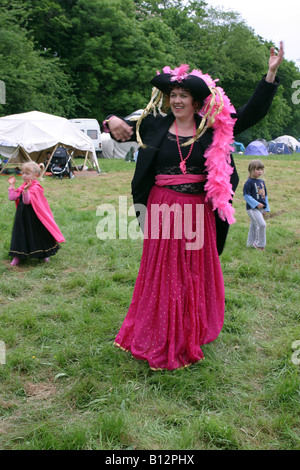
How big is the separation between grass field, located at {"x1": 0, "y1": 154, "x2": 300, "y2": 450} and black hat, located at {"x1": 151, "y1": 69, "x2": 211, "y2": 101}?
78.6 inches

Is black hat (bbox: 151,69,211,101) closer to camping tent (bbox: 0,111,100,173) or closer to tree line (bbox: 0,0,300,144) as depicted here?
camping tent (bbox: 0,111,100,173)

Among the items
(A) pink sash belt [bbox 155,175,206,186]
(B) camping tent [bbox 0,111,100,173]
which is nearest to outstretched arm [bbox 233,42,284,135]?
(A) pink sash belt [bbox 155,175,206,186]

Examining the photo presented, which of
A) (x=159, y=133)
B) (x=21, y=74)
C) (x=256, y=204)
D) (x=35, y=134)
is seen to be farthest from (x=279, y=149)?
(x=159, y=133)

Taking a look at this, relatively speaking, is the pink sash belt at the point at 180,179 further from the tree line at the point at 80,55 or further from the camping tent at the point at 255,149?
the camping tent at the point at 255,149

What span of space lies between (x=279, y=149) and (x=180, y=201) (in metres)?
35.7

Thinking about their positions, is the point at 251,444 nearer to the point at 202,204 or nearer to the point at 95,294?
the point at 202,204

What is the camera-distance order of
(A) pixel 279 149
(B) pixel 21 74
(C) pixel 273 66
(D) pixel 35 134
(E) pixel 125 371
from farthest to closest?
(A) pixel 279 149 < (B) pixel 21 74 < (D) pixel 35 134 < (E) pixel 125 371 < (C) pixel 273 66

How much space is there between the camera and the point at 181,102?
3.08m

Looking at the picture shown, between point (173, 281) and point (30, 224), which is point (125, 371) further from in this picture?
point (30, 224)

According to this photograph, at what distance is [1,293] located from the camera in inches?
185

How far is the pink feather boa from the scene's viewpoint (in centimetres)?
306

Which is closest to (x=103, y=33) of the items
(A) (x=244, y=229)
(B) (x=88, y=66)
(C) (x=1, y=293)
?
(B) (x=88, y=66)

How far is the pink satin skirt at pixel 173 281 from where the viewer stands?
10.5 feet

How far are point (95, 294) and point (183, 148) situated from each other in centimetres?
211
